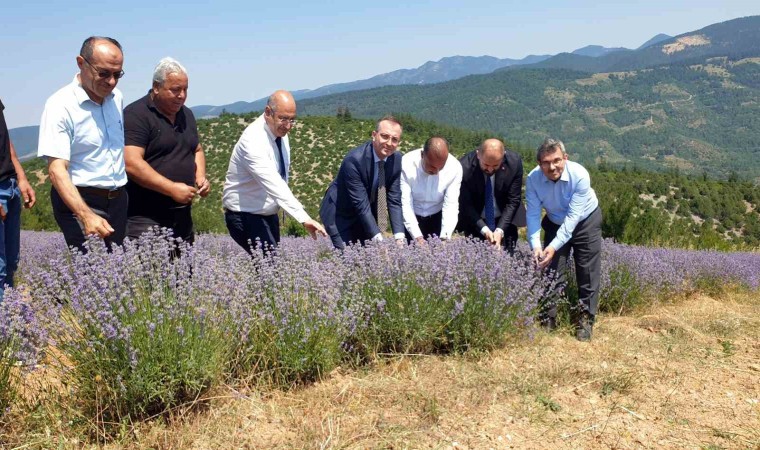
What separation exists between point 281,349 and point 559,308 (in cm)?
266

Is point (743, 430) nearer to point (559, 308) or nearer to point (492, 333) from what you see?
point (492, 333)

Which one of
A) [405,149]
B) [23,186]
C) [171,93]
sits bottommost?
[405,149]

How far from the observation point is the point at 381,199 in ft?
13.9

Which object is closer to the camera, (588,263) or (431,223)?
(588,263)

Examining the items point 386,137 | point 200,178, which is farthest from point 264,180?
point 386,137

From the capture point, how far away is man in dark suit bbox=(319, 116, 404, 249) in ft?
12.6

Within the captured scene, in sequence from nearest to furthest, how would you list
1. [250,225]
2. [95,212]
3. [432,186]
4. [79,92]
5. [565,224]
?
[79,92] → [95,212] → [250,225] → [565,224] → [432,186]

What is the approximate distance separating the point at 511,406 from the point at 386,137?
6.10 feet

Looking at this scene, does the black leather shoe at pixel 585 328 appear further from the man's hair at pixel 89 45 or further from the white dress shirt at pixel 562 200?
the man's hair at pixel 89 45

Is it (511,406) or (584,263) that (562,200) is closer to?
(584,263)

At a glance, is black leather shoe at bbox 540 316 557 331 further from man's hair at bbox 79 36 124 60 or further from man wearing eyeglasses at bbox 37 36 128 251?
man's hair at bbox 79 36 124 60

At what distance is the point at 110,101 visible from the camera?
322 cm

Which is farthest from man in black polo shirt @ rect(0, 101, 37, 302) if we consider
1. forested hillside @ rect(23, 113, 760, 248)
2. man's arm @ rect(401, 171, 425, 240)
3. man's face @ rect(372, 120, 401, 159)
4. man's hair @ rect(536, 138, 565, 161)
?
forested hillside @ rect(23, 113, 760, 248)

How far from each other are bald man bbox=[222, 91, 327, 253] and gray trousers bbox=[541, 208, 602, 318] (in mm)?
1958
